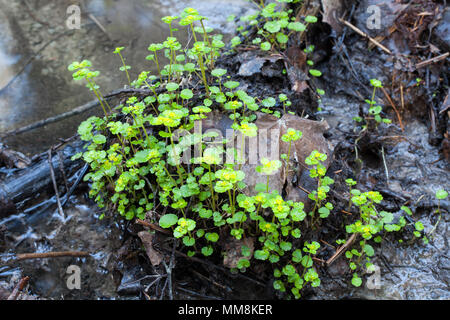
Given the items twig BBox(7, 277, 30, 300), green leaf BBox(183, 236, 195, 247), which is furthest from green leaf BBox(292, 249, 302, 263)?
twig BBox(7, 277, 30, 300)

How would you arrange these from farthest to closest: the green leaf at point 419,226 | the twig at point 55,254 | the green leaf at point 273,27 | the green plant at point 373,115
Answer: the green plant at point 373,115, the green leaf at point 273,27, the twig at point 55,254, the green leaf at point 419,226

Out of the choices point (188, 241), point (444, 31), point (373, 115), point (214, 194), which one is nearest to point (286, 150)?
point (214, 194)

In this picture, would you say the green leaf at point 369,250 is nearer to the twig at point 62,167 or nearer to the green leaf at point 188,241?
the green leaf at point 188,241

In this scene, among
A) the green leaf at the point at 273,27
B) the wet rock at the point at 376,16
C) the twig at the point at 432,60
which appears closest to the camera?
the green leaf at the point at 273,27

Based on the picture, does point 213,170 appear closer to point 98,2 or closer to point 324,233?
point 324,233

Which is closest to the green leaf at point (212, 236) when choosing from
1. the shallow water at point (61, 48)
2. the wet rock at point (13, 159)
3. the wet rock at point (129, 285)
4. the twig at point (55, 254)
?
the wet rock at point (129, 285)

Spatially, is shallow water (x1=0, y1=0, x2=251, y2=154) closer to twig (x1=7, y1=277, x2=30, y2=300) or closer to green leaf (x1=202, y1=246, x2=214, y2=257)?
twig (x1=7, y1=277, x2=30, y2=300)
